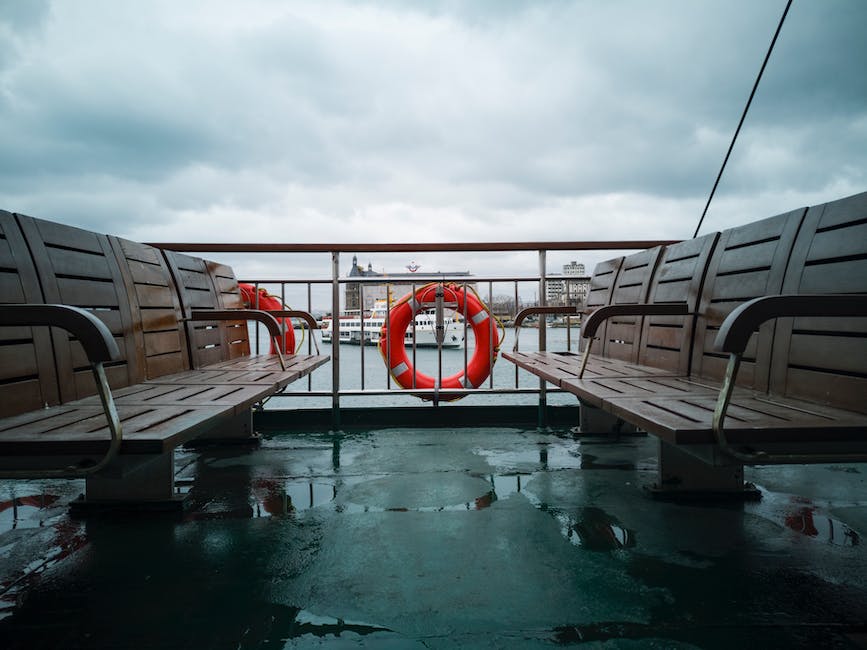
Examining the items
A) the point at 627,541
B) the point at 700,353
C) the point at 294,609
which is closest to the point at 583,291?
the point at 700,353

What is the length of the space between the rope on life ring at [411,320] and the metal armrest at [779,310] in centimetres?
277

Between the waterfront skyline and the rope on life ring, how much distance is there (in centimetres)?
54

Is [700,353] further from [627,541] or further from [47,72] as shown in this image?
[47,72]

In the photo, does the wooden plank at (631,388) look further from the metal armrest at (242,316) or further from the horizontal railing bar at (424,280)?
the horizontal railing bar at (424,280)

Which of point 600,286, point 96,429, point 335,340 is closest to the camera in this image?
point 96,429

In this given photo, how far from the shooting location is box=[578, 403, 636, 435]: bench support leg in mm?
2887

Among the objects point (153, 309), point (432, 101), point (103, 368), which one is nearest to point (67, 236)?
point (153, 309)

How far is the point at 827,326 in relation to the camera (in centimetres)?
123

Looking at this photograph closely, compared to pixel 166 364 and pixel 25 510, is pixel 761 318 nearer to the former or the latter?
pixel 166 364

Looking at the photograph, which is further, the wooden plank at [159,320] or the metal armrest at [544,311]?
the metal armrest at [544,311]

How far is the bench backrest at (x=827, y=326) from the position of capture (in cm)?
114

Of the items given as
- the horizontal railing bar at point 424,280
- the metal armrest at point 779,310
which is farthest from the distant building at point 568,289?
the metal armrest at point 779,310

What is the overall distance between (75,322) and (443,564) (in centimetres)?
108

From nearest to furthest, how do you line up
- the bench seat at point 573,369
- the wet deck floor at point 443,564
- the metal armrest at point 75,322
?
the metal armrest at point 75,322
the wet deck floor at point 443,564
the bench seat at point 573,369
